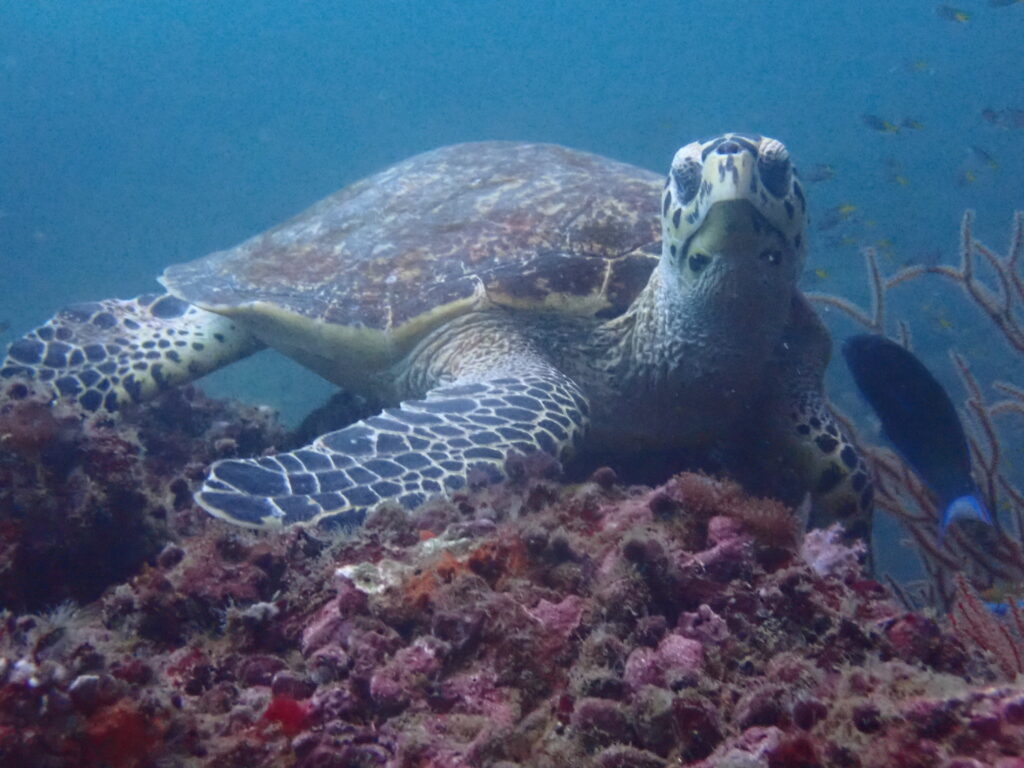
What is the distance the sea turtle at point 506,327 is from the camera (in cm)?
286

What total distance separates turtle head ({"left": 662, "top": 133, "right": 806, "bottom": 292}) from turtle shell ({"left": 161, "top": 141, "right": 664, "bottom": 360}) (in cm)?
86

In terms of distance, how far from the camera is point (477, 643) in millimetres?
1493

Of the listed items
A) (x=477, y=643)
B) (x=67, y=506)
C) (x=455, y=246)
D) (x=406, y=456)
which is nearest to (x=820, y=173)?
(x=455, y=246)

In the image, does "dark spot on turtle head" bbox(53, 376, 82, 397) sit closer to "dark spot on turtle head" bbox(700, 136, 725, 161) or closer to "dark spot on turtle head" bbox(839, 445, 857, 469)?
"dark spot on turtle head" bbox(700, 136, 725, 161)

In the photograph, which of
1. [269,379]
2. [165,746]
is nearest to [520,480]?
[165,746]

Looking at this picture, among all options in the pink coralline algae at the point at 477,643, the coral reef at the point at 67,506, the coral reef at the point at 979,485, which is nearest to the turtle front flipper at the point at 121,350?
the coral reef at the point at 67,506

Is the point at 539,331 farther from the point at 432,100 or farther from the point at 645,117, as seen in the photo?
the point at 432,100

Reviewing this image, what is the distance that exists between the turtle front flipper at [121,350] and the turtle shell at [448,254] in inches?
15.3

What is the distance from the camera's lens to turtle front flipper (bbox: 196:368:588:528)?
2.26 meters

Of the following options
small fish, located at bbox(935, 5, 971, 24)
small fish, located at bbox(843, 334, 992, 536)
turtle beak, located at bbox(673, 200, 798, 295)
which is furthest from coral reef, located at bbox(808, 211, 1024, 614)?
small fish, located at bbox(935, 5, 971, 24)

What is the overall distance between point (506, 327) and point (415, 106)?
7710 centimetres

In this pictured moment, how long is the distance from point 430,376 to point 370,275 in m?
0.80

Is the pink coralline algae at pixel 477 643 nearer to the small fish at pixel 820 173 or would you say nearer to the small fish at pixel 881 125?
the small fish at pixel 820 173

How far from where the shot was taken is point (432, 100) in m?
76.3
